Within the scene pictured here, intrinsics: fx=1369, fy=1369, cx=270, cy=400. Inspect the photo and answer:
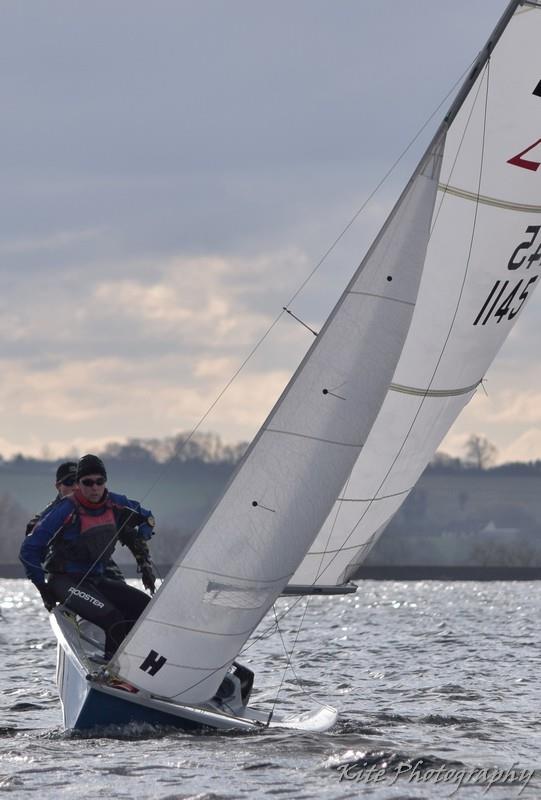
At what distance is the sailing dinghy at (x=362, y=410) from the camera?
400 inches

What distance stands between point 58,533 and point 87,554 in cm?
34

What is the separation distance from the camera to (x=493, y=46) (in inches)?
424

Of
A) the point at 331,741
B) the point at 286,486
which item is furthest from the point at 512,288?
the point at 331,741

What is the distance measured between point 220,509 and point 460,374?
257cm

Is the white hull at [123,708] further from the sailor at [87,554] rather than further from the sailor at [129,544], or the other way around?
the sailor at [129,544]

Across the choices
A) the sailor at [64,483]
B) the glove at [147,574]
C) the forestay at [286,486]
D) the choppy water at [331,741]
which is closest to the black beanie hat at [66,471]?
the sailor at [64,483]

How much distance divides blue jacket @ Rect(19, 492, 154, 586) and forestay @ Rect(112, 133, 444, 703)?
143 cm

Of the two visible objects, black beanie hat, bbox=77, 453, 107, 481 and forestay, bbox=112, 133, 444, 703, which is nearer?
forestay, bbox=112, 133, 444, 703

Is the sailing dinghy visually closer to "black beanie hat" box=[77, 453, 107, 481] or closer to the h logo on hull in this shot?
the h logo on hull

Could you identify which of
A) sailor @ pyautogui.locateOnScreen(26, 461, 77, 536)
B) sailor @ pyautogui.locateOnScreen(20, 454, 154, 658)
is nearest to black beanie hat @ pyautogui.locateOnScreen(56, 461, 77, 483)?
sailor @ pyautogui.locateOnScreen(26, 461, 77, 536)

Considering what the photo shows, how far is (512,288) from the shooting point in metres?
11.5

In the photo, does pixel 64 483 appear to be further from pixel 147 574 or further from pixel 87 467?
pixel 87 467

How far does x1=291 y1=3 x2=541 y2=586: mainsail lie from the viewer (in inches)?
428

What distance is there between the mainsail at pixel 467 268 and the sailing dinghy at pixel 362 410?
0.5 inches
